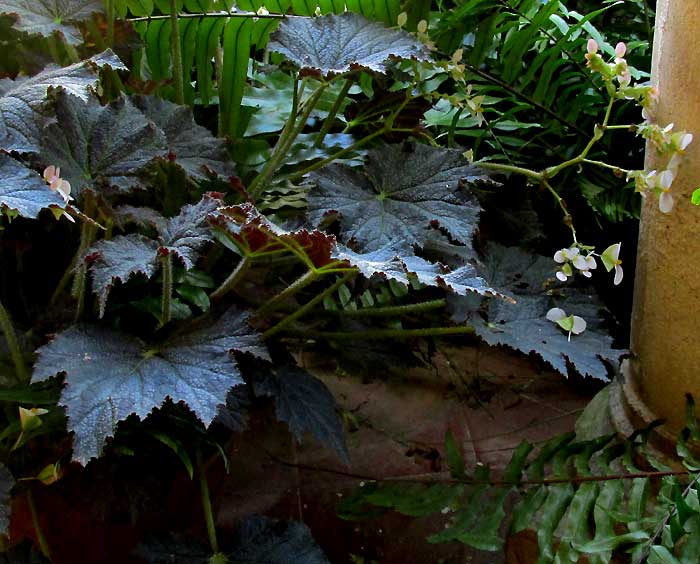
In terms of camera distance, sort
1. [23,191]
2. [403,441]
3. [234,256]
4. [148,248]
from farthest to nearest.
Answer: [403,441]
[234,256]
[148,248]
[23,191]

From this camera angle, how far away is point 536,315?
1.09 meters

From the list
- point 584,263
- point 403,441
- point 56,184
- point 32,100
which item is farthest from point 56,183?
point 403,441

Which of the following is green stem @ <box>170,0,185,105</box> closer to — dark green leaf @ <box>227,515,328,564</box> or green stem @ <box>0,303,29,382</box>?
green stem @ <box>0,303,29,382</box>

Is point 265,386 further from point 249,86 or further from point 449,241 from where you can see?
point 249,86

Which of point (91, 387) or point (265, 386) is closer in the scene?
point (91, 387)

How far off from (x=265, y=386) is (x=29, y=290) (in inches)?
17.4

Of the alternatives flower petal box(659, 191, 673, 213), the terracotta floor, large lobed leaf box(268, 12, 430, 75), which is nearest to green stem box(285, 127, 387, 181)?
large lobed leaf box(268, 12, 430, 75)

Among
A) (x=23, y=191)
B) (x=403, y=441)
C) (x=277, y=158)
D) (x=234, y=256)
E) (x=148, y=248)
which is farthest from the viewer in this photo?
(x=403, y=441)

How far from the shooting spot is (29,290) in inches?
47.4

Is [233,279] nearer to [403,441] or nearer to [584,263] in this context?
[584,263]

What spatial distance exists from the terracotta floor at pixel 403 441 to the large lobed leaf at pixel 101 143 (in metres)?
0.60

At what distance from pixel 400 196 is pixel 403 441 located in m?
0.75

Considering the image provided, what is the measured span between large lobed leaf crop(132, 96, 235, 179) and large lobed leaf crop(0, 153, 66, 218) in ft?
0.83

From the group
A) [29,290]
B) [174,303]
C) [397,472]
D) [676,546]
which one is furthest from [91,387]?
[397,472]
